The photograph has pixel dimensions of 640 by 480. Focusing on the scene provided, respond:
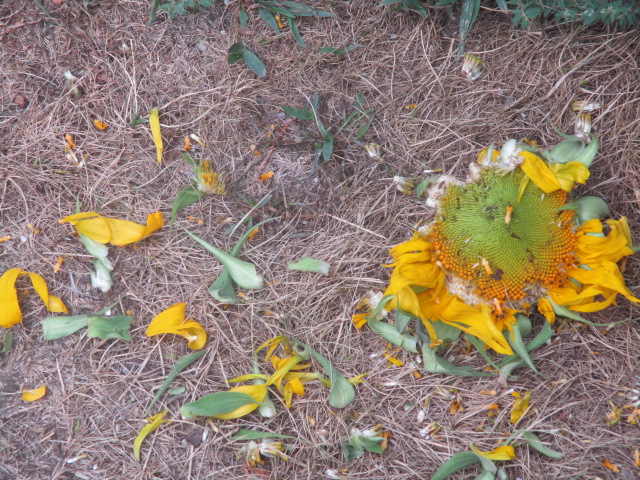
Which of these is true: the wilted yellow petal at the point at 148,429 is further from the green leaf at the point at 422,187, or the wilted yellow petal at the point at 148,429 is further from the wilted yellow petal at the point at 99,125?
the green leaf at the point at 422,187

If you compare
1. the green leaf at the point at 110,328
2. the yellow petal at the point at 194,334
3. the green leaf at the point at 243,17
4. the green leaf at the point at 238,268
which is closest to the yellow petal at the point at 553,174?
the green leaf at the point at 238,268

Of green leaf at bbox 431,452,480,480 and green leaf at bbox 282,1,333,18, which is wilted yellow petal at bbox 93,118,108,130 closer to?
green leaf at bbox 282,1,333,18

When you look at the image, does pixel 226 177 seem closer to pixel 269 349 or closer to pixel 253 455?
pixel 269 349

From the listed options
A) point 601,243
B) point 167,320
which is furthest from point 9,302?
point 601,243

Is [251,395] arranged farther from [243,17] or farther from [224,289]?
[243,17]

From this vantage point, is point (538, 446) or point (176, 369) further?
point (176, 369)

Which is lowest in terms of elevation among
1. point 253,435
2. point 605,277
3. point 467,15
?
point 253,435
